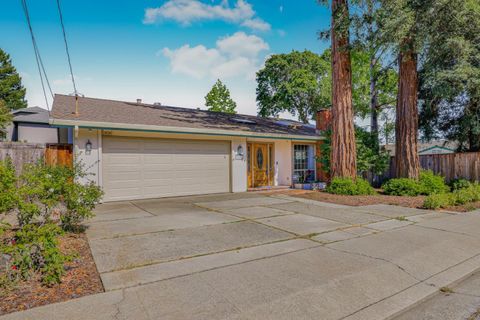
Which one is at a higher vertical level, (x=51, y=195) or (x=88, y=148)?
(x=88, y=148)

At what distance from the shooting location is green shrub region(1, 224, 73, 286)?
3469 millimetres

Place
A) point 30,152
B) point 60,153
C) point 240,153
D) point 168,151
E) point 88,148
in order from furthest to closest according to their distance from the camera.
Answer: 1. point 240,153
2. point 168,151
3. point 30,152
4. point 60,153
5. point 88,148

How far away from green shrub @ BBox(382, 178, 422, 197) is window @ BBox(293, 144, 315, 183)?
13.0 feet

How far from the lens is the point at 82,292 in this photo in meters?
3.26

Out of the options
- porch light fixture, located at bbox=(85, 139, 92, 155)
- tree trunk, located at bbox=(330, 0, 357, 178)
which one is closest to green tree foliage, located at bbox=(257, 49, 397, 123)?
tree trunk, located at bbox=(330, 0, 357, 178)

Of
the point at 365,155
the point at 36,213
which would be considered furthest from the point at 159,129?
the point at 365,155

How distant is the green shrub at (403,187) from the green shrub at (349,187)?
2.72 feet

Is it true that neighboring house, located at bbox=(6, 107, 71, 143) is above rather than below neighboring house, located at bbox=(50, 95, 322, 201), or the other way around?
above

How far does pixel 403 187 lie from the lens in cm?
1144

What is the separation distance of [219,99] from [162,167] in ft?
78.2

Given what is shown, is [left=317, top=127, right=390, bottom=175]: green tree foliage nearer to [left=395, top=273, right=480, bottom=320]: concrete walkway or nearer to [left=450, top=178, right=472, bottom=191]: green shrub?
[left=450, top=178, right=472, bottom=191]: green shrub

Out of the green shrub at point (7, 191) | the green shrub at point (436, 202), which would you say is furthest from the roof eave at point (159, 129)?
the green shrub at point (436, 202)

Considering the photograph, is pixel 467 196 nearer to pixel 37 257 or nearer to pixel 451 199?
pixel 451 199

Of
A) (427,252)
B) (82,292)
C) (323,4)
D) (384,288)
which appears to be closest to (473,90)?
(323,4)
